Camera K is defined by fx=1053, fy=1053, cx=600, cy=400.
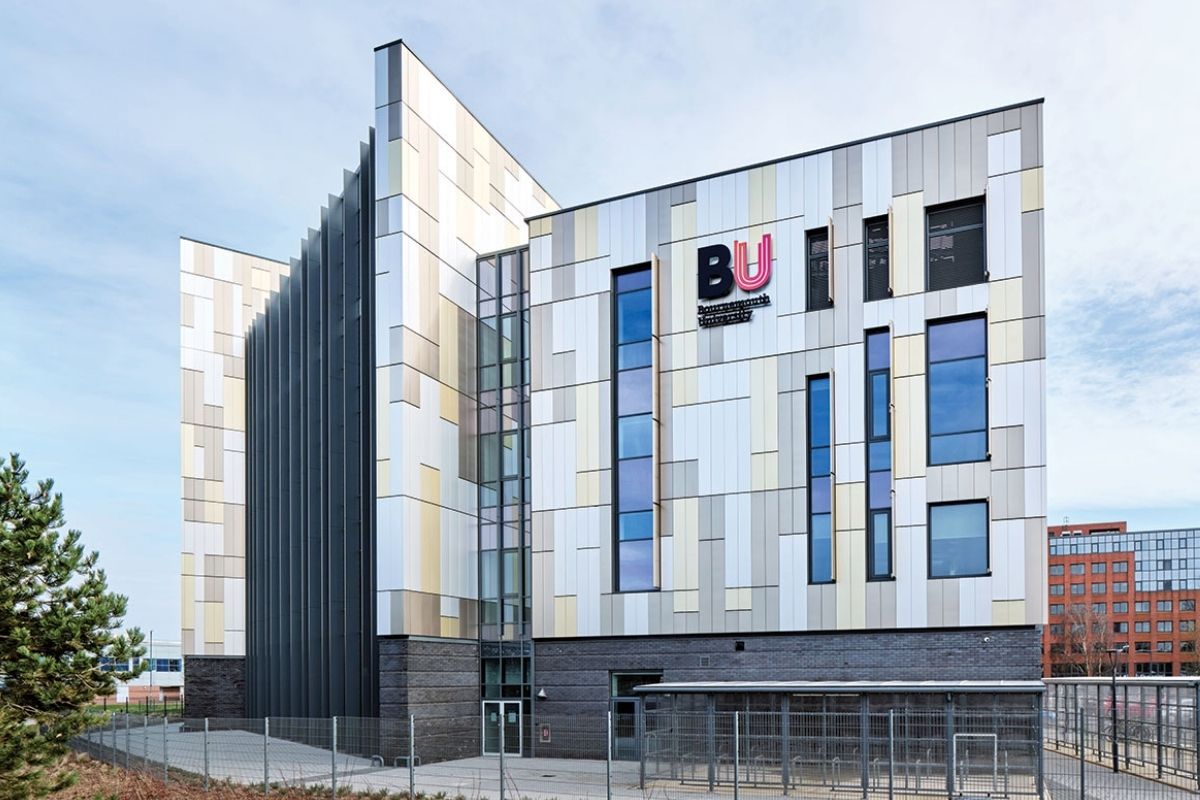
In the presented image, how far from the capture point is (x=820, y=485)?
3003cm

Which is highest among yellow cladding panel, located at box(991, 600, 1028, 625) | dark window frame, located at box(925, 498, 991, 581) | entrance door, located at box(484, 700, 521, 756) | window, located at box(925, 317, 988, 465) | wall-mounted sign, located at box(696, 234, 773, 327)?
wall-mounted sign, located at box(696, 234, 773, 327)

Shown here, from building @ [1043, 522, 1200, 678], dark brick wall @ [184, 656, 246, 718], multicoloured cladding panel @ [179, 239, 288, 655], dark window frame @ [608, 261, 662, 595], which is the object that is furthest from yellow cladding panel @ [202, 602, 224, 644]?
building @ [1043, 522, 1200, 678]

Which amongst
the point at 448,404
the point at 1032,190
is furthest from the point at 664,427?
the point at 1032,190

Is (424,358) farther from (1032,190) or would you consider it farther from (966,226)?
(1032,190)

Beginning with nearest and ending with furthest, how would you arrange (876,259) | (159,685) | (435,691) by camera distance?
(876,259) < (435,691) < (159,685)

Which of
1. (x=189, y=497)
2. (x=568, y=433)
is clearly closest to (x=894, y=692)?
(x=568, y=433)

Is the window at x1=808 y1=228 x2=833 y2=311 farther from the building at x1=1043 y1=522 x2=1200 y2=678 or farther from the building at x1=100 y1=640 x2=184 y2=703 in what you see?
the building at x1=1043 y1=522 x2=1200 y2=678

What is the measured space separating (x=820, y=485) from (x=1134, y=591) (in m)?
109

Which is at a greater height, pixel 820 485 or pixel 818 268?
pixel 818 268

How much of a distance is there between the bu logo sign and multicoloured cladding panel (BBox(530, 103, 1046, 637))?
11.4 inches

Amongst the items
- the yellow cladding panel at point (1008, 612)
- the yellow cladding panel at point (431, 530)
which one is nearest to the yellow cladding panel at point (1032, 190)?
the yellow cladding panel at point (1008, 612)

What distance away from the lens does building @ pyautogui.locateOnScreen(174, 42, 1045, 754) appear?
93.1 feet

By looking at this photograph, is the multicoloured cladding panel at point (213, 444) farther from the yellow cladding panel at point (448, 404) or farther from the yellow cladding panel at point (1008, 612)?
the yellow cladding panel at point (1008, 612)

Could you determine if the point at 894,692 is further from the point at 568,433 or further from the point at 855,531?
the point at 568,433
